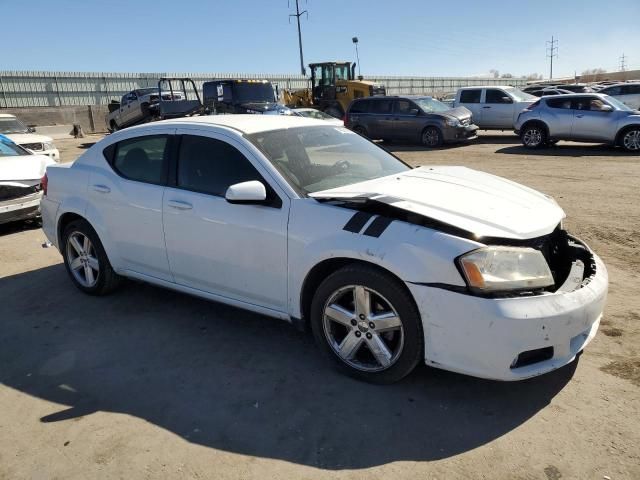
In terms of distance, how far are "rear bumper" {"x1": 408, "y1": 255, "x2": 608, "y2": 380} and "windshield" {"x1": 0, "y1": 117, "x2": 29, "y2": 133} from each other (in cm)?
1213

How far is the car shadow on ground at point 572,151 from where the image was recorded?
13.6 meters

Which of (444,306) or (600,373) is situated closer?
(444,306)

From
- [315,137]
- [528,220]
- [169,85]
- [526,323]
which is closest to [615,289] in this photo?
[528,220]

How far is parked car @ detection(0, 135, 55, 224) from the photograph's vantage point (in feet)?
23.6

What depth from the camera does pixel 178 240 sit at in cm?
393

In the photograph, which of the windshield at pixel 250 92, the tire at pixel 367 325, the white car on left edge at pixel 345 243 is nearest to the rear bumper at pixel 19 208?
the white car on left edge at pixel 345 243

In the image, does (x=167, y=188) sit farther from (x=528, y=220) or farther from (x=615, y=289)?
(x=615, y=289)

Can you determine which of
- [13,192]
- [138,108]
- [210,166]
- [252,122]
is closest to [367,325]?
[210,166]

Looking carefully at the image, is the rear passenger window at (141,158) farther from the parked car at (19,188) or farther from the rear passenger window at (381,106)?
the rear passenger window at (381,106)

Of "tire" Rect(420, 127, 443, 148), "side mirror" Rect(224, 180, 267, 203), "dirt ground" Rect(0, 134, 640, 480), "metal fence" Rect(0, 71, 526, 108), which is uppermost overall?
"metal fence" Rect(0, 71, 526, 108)

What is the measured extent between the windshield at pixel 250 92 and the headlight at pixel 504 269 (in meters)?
17.1

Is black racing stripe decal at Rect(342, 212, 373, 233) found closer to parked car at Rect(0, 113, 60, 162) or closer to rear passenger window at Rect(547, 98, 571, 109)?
parked car at Rect(0, 113, 60, 162)

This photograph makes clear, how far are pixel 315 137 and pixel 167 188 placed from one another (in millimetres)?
1227

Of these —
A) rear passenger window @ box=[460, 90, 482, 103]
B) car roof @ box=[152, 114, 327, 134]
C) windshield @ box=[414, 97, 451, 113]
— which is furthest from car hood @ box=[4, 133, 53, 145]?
rear passenger window @ box=[460, 90, 482, 103]
